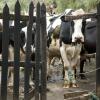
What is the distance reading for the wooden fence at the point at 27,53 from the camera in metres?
5.98

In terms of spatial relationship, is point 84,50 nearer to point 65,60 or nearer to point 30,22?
point 65,60

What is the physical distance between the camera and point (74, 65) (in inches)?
401

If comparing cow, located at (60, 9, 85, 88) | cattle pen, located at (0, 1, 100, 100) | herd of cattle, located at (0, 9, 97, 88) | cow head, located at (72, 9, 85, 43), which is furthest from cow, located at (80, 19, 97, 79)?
cattle pen, located at (0, 1, 100, 100)

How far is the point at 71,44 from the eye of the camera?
9953 mm

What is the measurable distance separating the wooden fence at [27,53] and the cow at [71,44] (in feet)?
9.38

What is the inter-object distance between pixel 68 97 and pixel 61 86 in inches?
108

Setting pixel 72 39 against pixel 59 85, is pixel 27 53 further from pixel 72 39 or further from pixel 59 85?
pixel 59 85

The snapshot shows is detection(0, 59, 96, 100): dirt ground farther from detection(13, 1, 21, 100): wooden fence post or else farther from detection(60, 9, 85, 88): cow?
detection(13, 1, 21, 100): wooden fence post

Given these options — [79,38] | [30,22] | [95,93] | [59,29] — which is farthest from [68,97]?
[59,29]

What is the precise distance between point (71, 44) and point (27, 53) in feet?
12.7

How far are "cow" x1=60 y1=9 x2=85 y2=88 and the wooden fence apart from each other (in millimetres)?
2858

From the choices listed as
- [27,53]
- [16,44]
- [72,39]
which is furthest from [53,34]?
[16,44]

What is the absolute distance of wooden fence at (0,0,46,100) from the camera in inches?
236

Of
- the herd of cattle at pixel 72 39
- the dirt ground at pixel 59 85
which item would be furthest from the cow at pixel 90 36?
the dirt ground at pixel 59 85
